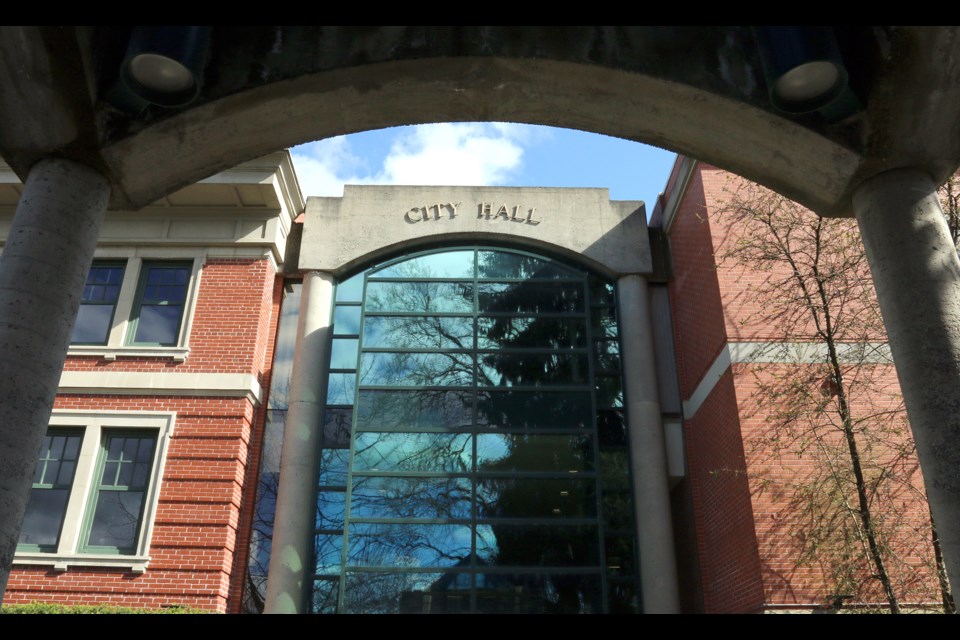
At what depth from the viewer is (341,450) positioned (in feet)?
49.9

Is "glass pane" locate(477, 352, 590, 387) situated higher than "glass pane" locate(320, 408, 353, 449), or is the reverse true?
"glass pane" locate(477, 352, 590, 387)

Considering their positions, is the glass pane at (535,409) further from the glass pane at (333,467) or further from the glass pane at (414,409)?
the glass pane at (333,467)

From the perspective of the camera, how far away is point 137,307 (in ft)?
51.0

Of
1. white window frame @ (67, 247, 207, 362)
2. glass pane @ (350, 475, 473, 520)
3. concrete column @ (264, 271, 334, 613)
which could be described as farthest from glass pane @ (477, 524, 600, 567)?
white window frame @ (67, 247, 207, 362)

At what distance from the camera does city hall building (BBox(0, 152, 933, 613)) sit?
532 inches

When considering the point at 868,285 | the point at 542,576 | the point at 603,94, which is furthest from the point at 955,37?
the point at 542,576

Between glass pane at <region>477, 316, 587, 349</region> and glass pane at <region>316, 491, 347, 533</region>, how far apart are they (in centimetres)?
407

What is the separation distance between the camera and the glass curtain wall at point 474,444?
559 inches

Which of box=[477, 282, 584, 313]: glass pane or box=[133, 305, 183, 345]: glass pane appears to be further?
box=[477, 282, 584, 313]: glass pane

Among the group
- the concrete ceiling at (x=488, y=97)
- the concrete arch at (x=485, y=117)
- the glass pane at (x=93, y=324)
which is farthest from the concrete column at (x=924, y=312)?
the glass pane at (x=93, y=324)

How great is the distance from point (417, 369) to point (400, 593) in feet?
14.0

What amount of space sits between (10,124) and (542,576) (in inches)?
470

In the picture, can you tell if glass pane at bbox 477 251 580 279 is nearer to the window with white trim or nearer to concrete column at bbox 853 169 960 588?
the window with white trim

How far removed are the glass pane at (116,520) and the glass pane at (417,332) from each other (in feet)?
16.8
